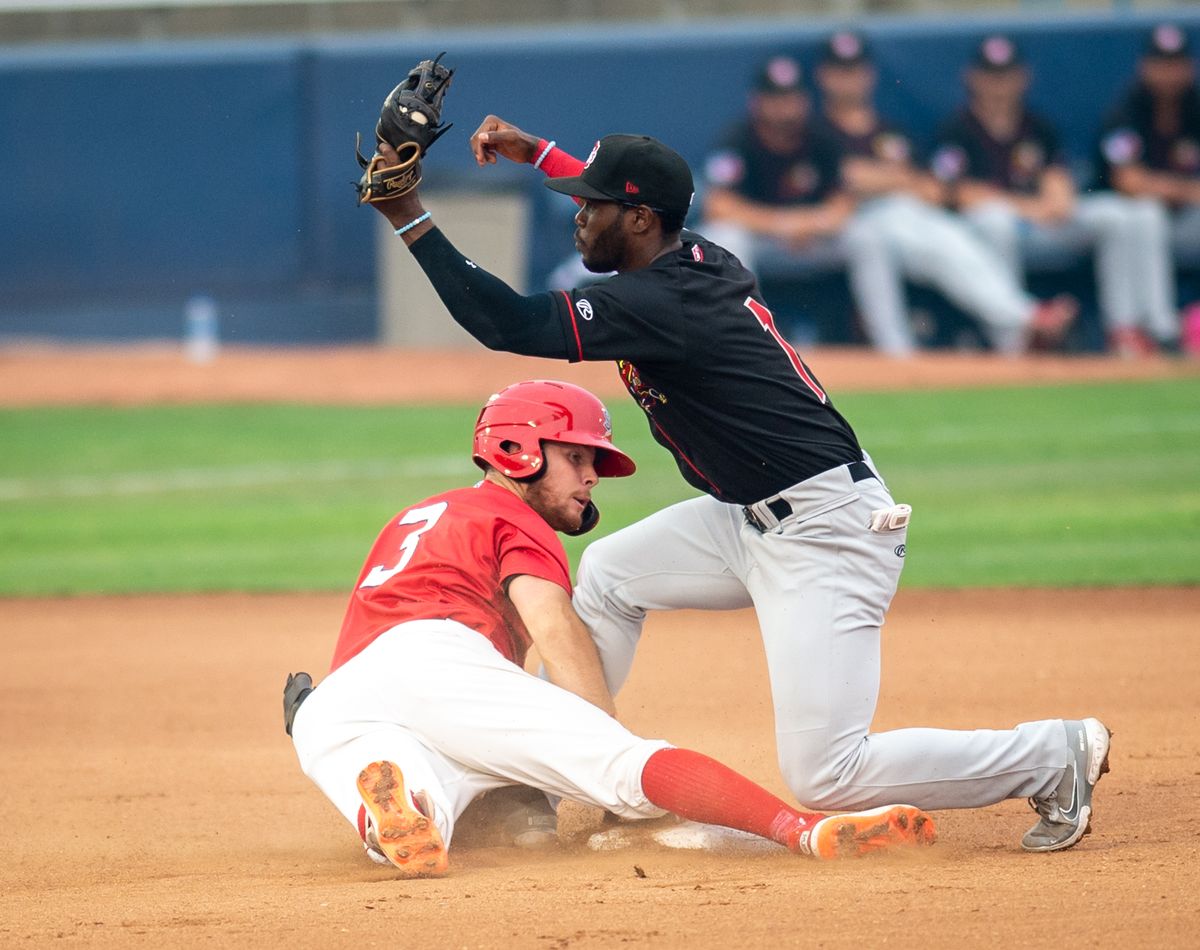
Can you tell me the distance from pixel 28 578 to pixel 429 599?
573 cm

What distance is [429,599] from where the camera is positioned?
14.4 ft

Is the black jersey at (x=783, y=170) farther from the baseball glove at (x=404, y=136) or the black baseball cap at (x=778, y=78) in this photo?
the baseball glove at (x=404, y=136)

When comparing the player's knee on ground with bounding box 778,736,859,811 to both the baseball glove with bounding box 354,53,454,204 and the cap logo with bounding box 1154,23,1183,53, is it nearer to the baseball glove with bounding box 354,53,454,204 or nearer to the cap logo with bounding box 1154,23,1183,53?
the baseball glove with bounding box 354,53,454,204

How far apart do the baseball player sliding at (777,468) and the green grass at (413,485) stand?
4598 millimetres

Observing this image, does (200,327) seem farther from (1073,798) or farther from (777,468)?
(1073,798)

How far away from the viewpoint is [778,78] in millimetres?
16297

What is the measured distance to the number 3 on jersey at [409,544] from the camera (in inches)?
176

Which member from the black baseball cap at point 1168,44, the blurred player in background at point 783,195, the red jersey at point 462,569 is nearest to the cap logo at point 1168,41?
the black baseball cap at point 1168,44

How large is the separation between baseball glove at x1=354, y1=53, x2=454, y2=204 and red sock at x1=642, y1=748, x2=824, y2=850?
1492 mm

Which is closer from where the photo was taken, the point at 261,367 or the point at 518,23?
the point at 261,367

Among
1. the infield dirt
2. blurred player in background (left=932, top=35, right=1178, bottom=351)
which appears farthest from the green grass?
blurred player in background (left=932, top=35, right=1178, bottom=351)

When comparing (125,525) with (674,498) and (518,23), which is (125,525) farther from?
(518,23)

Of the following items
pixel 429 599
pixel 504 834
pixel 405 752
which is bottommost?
pixel 504 834

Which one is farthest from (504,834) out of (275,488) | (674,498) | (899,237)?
(899,237)
